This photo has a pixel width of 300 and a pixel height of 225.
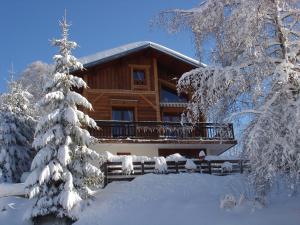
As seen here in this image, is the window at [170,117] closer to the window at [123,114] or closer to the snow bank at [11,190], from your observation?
the window at [123,114]

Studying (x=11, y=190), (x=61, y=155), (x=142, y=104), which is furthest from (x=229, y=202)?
(x=142, y=104)

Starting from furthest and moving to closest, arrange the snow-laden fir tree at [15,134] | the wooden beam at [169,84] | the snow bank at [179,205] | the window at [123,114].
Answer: the wooden beam at [169,84], the window at [123,114], the snow-laden fir tree at [15,134], the snow bank at [179,205]

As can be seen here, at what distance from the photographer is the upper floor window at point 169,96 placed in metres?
26.9

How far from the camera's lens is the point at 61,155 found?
16.3 meters

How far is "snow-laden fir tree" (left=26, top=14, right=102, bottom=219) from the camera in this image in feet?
52.4

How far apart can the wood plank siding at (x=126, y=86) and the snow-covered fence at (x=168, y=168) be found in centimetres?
527

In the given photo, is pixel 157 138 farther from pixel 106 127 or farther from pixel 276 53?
pixel 276 53

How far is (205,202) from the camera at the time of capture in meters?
16.2

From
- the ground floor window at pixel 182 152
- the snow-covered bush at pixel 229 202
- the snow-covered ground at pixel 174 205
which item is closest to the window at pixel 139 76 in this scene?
the ground floor window at pixel 182 152

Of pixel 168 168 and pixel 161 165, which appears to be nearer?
pixel 161 165

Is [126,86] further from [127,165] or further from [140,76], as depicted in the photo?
[127,165]

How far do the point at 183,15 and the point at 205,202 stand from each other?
7.42 m

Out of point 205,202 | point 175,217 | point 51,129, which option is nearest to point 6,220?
point 51,129

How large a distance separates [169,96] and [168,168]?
7.90m
